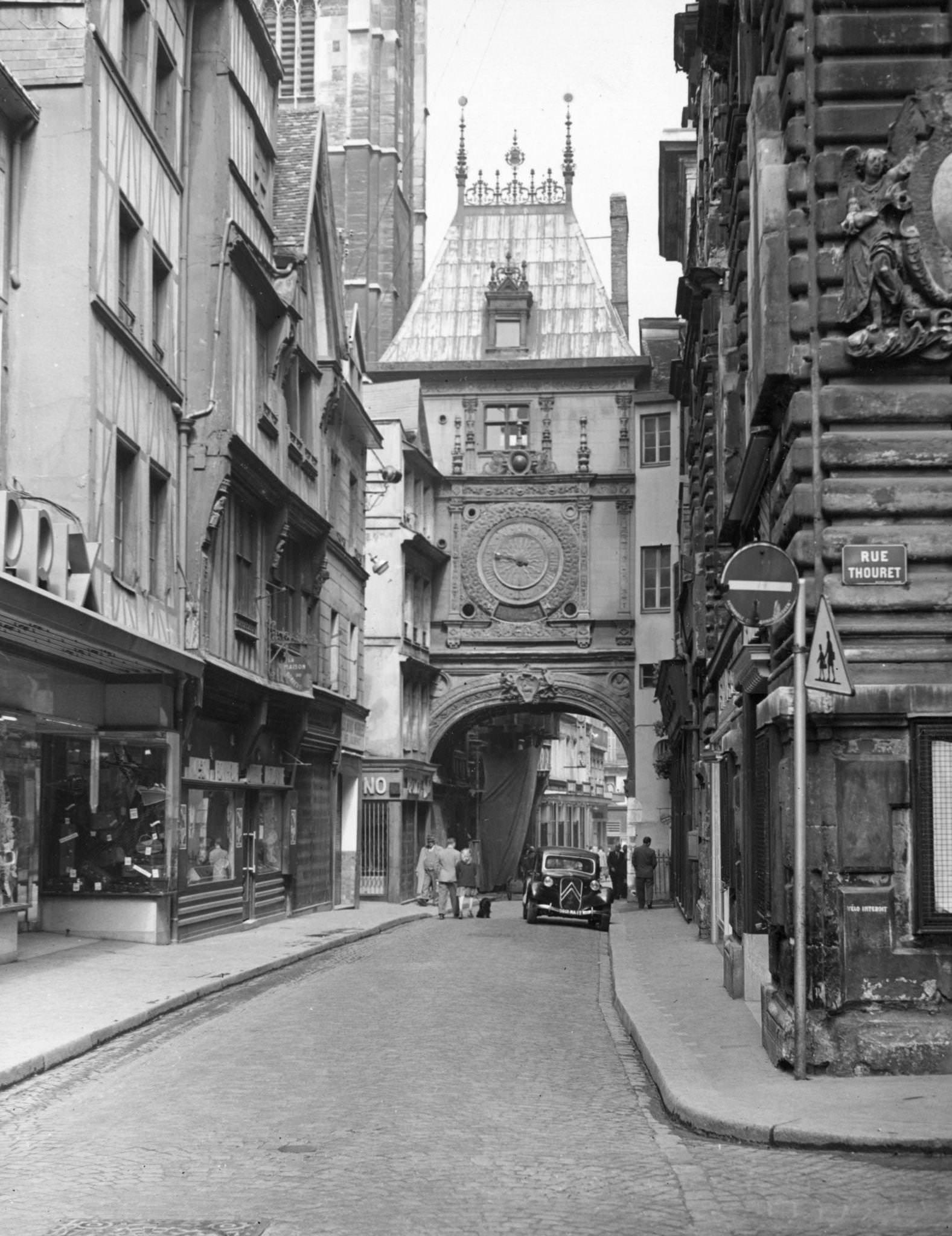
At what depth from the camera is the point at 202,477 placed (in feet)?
77.8

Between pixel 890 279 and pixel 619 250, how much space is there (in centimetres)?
4583

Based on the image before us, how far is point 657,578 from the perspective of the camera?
48375 mm

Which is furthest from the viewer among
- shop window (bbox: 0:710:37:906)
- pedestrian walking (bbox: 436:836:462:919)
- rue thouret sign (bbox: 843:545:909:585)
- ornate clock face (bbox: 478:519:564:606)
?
ornate clock face (bbox: 478:519:564:606)

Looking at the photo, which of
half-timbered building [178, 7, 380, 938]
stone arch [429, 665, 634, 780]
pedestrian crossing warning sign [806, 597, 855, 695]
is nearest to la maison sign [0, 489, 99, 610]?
half-timbered building [178, 7, 380, 938]

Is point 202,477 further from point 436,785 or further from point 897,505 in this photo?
point 436,785

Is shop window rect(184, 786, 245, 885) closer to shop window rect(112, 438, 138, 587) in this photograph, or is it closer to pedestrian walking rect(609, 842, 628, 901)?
shop window rect(112, 438, 138, 587)

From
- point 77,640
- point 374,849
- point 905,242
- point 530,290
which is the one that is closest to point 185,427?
point 77,640

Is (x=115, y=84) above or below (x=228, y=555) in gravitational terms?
above

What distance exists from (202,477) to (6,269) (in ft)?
17.2

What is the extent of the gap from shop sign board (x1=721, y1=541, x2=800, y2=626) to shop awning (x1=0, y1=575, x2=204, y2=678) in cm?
583

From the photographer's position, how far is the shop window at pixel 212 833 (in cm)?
2319

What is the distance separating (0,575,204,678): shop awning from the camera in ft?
47.2

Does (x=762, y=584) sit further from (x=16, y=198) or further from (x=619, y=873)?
(x=619, y=873)

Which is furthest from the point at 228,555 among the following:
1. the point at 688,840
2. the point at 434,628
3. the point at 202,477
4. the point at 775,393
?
the point at 434,628
